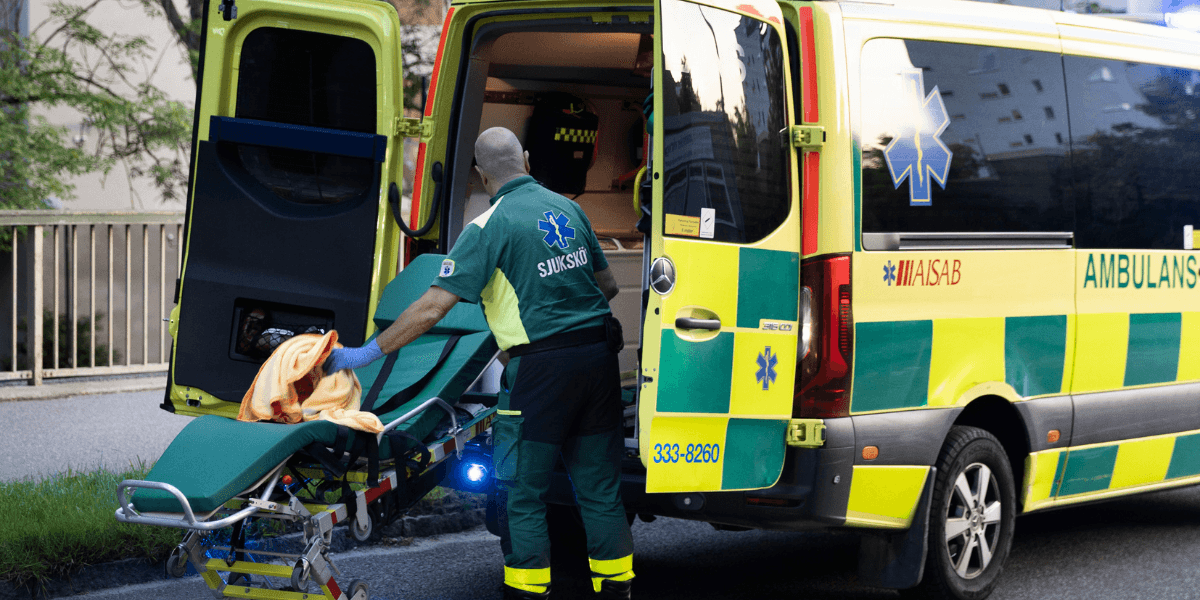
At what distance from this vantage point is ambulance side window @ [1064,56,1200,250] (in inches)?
204

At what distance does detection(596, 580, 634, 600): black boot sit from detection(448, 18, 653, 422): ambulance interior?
1.40m

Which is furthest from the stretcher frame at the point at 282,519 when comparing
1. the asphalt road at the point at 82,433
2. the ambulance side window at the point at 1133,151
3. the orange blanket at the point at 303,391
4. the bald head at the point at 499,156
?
the ambulance side window at the point at 1133,151

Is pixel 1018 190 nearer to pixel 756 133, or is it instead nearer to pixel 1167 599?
pixel 756 133

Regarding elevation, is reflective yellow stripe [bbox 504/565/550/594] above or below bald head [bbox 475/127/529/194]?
below

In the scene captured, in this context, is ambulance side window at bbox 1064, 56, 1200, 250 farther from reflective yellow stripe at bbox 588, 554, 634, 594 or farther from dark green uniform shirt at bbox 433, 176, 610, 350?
reflective yellow stripe at bbox 588, 554, 634, 594

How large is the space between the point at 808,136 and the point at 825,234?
0.33 m

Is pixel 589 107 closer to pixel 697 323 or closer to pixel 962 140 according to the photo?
pixel 962 140

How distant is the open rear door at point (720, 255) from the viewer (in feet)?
13.1

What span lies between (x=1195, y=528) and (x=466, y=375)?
4195mm

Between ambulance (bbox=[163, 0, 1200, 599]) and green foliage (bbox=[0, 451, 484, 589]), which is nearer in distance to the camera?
ambulance (bbox=[163, 0, 1200, 599])

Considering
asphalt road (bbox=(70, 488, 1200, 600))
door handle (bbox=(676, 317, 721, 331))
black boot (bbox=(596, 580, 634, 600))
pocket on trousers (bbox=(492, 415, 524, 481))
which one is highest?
door handle (bbox=(676, 317, 721, 331))

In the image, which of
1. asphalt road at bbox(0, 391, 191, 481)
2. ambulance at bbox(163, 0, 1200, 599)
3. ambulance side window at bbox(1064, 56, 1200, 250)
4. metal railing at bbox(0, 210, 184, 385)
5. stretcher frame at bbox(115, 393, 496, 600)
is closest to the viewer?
stretcher frame at bbox(115, 393, 496, 600)

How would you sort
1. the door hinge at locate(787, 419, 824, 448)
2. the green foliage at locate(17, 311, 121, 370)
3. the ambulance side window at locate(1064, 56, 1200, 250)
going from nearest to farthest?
the door hinge at locate(787, 419, 824, 448), the ambulance side window at locate(1064, 56, 1200, 250), the green foliage at locate(17, 311, 121, 370)

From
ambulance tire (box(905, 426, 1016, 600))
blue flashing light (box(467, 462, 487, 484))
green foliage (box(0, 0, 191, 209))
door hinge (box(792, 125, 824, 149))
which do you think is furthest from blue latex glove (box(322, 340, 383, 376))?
green foliage (box(0, 0, 191, 209))
